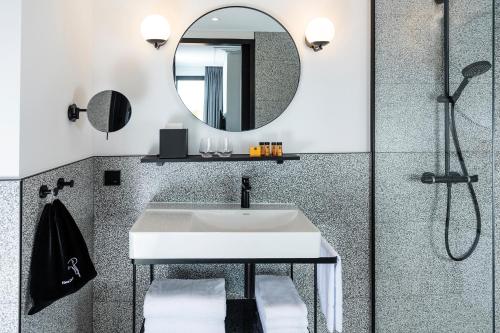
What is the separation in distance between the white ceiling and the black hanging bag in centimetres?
126

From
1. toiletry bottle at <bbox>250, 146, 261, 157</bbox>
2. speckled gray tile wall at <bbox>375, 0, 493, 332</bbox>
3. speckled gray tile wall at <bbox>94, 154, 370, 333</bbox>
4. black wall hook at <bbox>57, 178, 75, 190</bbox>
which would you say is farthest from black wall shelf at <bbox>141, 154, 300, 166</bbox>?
speckled gray tile wall at <bbox>375, 0, 493, 332</bbox>

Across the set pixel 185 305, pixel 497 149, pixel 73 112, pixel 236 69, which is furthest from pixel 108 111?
pixel 497 149

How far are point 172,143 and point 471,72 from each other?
1.41 m

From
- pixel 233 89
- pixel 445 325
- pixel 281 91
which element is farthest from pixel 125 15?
pixel 445 325

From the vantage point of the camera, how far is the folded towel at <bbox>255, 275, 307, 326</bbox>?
190cm

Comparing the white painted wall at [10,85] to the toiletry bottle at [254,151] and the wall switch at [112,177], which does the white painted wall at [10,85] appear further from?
the toiletry bottle at [254,151]

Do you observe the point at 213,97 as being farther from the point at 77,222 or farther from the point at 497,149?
the point at 497,149

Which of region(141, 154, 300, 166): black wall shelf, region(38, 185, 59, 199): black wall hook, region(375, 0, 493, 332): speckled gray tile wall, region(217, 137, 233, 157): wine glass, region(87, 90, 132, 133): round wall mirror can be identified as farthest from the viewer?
region(217, 137, 233, 157): wine glass

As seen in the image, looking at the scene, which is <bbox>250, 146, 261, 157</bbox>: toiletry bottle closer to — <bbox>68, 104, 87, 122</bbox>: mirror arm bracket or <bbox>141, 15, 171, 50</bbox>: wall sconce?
<bbox>141, 15, 171, 50</bbox>: wall sconce

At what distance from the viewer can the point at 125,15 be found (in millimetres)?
2312

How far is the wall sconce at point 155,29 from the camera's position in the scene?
2.21 metres

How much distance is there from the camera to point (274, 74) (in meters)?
2.36

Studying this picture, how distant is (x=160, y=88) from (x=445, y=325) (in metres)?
1.81

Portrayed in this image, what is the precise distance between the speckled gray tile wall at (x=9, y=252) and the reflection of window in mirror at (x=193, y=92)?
1100mm
